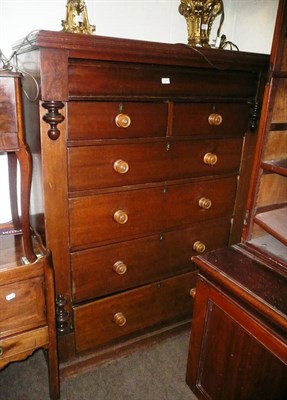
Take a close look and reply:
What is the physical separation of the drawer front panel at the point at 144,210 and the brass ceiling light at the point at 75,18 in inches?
26.4

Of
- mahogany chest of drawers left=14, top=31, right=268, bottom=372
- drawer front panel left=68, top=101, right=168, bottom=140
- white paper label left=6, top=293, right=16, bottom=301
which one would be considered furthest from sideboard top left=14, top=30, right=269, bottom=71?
white paper label left=6, top=293, right=16, bottom=301

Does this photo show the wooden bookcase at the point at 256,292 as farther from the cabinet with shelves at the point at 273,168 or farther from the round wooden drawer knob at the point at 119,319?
the round wooden drawer knob at the point at 119,319

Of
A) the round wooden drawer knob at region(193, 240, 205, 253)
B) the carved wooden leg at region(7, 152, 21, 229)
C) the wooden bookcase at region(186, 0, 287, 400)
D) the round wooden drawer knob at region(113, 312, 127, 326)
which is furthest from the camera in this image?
the round wooden drawer knob at region(193, 240, 205, 253)

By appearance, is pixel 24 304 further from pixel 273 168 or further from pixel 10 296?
pixel 273 168

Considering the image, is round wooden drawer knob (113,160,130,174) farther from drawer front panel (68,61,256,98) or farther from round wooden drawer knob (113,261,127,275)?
round wooden drawer knob (113,261,127,275)

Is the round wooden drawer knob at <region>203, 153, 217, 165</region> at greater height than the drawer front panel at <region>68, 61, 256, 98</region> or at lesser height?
lesser

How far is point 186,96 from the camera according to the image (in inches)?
52.7

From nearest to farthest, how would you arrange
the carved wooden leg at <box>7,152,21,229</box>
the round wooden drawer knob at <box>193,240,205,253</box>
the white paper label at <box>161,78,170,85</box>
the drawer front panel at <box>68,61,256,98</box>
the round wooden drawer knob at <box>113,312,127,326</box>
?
the drawer front panel at <box>68,61,256,98</box> → the white paper label at <box>161,78,170,85</box> → the carved wooden leg at <box>7,152,21,229</box> → the round wooden drawer knob at <box>113,312,127,326</box> → the round wooden drawer knob at <box>193,240,205,253</box>

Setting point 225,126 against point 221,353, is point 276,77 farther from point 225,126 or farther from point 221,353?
point 221,353

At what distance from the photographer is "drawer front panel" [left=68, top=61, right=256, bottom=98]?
3.70 feet

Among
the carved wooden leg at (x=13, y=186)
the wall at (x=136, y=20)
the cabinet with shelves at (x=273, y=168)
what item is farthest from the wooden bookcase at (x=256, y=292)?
the wall at (x=136, y=20)

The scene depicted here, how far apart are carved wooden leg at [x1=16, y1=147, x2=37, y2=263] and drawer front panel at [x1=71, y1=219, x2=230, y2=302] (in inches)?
7.9

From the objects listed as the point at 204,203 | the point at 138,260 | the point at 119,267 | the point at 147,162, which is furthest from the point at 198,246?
the point at 147,162

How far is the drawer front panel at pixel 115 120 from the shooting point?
1158 millimetres
